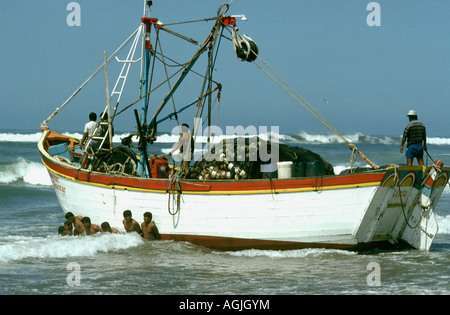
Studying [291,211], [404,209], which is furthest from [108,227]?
[404,209]

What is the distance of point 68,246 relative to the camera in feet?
36.8

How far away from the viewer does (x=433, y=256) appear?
35.2ft

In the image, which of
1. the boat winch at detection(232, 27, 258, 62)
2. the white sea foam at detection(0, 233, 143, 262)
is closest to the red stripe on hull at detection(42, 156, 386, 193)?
the white sea foam at detection(0, 233, 143, 262)

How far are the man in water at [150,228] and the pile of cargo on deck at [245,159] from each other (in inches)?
43.1

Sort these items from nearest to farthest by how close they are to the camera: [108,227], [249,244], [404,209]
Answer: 1. [404,209]
2. [249,244]
3. [108,227]

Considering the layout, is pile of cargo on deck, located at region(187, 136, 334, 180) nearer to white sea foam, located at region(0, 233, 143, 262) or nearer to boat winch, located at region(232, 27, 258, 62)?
boat winch, located at region(232, 27, 258, 62)

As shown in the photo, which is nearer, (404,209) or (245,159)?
(404,209)

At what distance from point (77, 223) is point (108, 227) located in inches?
33.7

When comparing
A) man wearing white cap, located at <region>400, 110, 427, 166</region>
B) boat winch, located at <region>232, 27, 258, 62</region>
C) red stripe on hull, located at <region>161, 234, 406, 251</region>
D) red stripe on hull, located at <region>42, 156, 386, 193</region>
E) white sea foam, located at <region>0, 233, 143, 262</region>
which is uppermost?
boat winch, located at <region>232, 27, 258, 62</region>

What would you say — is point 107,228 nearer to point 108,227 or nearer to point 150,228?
point 108,227

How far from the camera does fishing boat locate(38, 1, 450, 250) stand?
32.1ft

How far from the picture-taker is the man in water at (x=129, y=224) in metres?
11.6

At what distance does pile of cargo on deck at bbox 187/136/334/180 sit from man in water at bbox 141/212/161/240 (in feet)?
3.59
